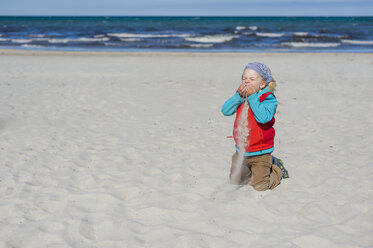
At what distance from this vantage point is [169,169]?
14.5 feet

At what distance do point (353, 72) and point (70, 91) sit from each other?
8.88 meters

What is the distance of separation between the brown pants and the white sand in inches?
3.8

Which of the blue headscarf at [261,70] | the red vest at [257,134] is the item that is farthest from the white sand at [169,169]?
the blue headscarf at [261,70]

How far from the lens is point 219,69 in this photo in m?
12.6

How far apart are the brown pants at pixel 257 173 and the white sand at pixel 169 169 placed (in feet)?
0.31

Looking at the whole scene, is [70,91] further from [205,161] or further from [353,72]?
[353,72]

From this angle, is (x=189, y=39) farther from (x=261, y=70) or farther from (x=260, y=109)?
(x=260, y=109)

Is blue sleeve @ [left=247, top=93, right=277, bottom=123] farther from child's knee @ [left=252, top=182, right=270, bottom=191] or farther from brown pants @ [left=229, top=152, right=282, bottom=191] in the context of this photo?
child's knee @ [left=252, top=182, right=270, bottom=191]

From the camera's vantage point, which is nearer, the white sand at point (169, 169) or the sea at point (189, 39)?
the white sand at point (169, 169)

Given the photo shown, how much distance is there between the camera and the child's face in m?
3.41

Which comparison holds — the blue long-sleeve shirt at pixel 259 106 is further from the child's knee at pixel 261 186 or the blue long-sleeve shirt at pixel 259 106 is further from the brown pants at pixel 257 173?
the child's knee at pixel 261 186

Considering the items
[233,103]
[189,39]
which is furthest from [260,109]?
[189,39]

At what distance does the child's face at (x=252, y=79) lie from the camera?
11.2 ft

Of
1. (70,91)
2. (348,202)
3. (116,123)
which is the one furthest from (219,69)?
(348,202)
